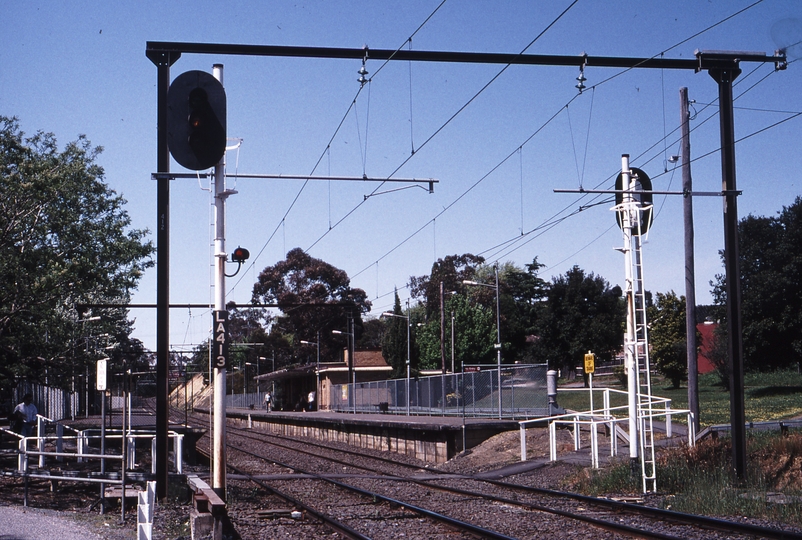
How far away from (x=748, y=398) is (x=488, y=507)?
133 ft

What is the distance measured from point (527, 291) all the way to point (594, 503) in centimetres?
8508

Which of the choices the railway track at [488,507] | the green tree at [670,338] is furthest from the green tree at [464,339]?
the railway track at [488,507]

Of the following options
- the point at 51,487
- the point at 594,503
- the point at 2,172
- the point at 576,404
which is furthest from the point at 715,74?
the point at 576,404

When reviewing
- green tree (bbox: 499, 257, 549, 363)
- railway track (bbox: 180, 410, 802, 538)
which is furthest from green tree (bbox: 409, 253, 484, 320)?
railway track (bbox: 180, 410, 802, 538)

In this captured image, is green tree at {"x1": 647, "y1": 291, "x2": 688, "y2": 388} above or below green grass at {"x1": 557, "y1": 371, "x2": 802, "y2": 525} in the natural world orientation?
above

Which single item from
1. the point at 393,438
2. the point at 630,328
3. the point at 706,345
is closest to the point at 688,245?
the point at 630,328

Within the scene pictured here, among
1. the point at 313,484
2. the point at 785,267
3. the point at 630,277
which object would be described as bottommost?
the point at 313,484

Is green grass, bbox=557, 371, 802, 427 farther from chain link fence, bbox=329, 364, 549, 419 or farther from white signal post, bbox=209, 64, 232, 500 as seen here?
white signal post, bbox=209, 64, 232, 500

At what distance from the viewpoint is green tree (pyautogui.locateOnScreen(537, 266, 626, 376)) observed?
256 ft

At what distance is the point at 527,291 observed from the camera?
98.4m

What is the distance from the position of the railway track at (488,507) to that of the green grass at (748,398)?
12.8m

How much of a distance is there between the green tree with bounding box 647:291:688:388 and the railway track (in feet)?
150

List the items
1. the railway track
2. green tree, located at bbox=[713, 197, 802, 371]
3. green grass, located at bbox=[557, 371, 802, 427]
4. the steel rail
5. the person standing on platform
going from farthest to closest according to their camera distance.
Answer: green tree, located at bbox=[713, 197, 802, 371] < green grass, located at bbox=[557, 371, 802, 427] < the person standing on platform < the railway track < the steel rail

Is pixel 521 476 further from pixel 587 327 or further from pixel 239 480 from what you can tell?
pixel 587 327
